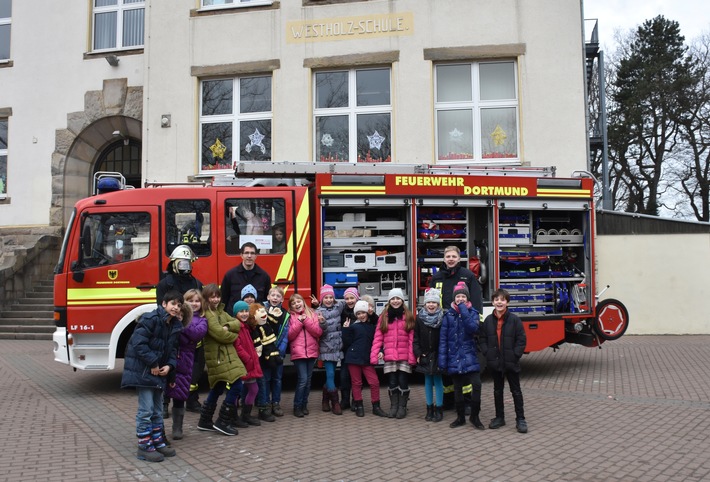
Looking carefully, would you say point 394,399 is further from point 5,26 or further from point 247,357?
point 5,26

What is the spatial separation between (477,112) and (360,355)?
801 centimetres

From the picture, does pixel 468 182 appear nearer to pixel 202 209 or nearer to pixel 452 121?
pixel 202 209

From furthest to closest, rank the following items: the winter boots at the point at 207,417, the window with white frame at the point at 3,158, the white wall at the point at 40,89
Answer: the window with white frame at the point at 3,158 → the white wall at the point at 40,89 → the winter boots at the point at 207,417

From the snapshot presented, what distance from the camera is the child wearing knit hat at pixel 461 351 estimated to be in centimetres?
630

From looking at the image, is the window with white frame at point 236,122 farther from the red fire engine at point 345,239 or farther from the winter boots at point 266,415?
the winter boots at point 266,415

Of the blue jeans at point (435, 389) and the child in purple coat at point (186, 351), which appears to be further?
the blue jeans at point (435, 389)

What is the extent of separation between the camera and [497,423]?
622 cm

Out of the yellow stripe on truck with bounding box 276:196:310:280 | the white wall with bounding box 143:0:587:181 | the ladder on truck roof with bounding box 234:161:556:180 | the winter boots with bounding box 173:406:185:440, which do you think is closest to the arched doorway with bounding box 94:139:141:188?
the white wall with bounding box 143:0:587:181

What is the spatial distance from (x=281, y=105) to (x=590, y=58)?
976cm

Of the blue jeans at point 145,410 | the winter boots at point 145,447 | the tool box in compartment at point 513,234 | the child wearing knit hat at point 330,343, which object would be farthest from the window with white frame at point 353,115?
the winter boots at point 145,447

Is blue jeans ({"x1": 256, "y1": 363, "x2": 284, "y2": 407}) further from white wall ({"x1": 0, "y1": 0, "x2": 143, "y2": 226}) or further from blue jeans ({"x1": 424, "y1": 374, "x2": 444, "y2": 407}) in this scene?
white wall ({"x1": 0, "y1": 0, "x2": 143, "y2": 226})

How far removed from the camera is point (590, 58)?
58.3 ft

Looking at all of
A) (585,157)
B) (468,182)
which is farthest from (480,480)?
(585,157)

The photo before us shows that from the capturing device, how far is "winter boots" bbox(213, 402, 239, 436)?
237 inches
